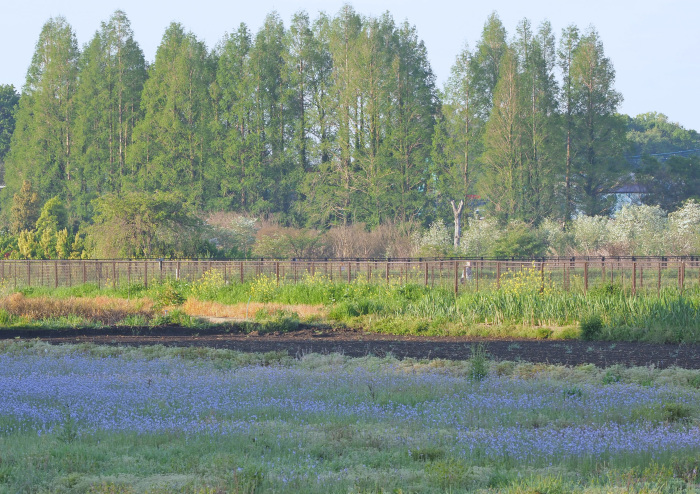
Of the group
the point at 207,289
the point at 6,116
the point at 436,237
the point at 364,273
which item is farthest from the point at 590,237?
the point at 6,116

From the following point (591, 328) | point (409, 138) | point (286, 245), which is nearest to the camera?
point (591, 328)

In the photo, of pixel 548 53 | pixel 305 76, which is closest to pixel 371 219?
pixel 305 76

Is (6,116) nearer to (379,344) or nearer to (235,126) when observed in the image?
(235,126)

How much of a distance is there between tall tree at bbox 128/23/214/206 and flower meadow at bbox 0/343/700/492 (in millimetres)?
50348

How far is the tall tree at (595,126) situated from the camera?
5516 cm

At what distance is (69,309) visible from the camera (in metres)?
23.9

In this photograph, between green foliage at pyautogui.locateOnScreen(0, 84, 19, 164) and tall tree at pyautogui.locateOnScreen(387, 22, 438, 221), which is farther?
green foliage at pyautogui.locateOnScreen(0, 84, 19, 164)

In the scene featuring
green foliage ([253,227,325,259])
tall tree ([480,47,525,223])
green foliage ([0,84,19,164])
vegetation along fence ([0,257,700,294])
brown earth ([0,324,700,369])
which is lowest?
brown earth ([0,324,700,369])

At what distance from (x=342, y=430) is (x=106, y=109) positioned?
62.1 m

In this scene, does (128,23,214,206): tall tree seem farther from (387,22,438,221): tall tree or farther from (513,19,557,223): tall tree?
(513,19,557,223): tall tree

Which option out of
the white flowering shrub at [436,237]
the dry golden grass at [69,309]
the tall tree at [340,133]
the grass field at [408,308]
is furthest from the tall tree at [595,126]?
the dry golden grass at [69,309]

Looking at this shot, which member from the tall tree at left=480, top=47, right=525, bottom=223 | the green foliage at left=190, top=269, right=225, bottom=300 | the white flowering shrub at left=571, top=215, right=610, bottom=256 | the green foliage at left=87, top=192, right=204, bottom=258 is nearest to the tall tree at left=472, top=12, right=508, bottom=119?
the tall tree at left=480, top=47, right=525, bottom=223

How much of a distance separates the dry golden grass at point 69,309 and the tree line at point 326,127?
92.6 ft

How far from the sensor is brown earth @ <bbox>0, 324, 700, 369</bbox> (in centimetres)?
1430
